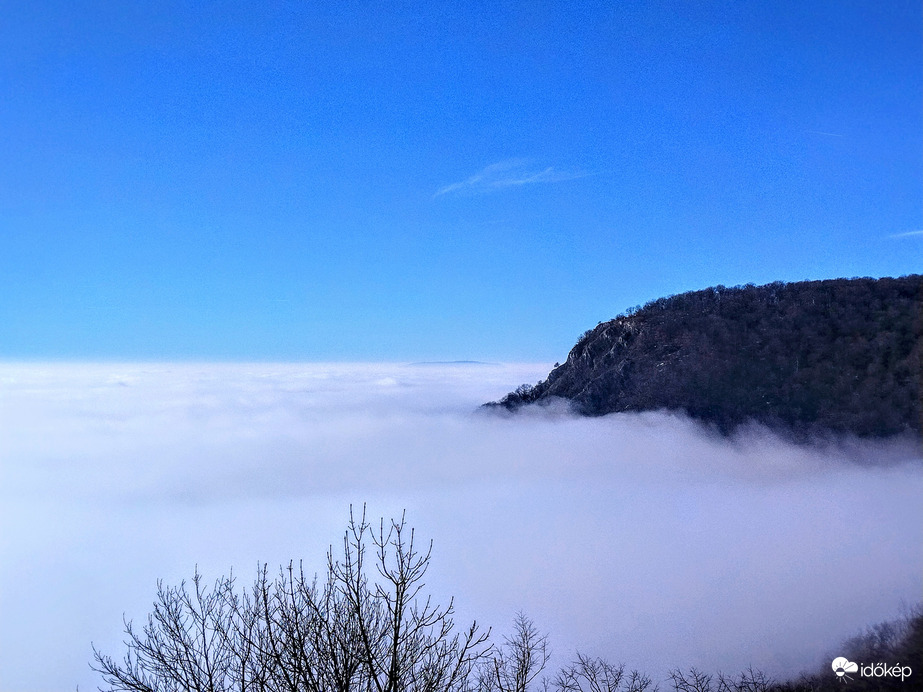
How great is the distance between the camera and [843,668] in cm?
2497

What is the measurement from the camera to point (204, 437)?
103 metres

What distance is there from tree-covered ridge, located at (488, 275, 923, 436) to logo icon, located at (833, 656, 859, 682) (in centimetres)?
4124

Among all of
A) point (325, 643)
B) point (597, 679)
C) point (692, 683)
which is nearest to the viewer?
point (325, 643)

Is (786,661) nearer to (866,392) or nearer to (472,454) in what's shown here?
(866,392)

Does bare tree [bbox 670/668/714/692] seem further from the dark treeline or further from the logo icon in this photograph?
the dark treeline

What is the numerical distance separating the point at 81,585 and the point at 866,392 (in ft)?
245

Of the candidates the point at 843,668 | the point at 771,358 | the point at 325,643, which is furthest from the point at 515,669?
the point at 771,358

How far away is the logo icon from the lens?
2411 centimetres

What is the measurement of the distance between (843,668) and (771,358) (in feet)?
169

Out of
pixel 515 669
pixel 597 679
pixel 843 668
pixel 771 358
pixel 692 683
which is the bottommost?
pixel 692 683

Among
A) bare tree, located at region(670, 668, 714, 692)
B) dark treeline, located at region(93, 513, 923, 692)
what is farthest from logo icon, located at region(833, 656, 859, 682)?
dark treeline, located at region(93, 513, 923, 692)

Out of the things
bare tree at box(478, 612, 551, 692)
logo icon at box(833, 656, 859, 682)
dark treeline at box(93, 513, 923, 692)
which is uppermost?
dark treeline at box(93, 513, 923, 692)

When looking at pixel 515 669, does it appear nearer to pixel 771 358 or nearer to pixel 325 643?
pixel 325 643

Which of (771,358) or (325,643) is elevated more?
(771,358)
